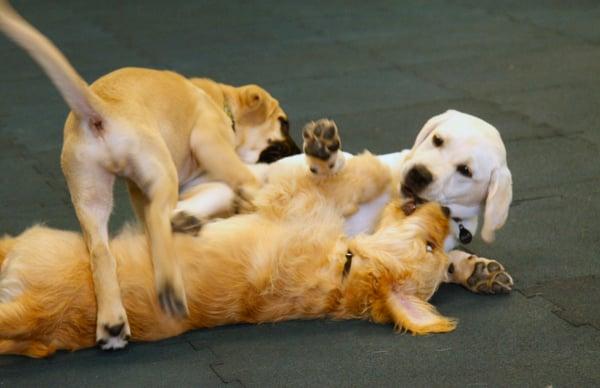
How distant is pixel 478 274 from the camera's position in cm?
309

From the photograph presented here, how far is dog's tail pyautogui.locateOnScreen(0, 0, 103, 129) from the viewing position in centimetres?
266

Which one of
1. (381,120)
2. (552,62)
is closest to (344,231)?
(381,120)

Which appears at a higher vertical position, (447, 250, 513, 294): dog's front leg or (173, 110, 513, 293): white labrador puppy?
(173, 110, 513, 293): white labrador puppy

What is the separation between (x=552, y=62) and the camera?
5.98m

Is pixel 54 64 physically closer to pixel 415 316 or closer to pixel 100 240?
pixel 100 240

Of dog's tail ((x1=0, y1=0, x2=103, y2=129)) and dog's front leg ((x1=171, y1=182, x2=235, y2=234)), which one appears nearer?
dog's tail ((x1=0, y1=0, x2=103, y2=129))

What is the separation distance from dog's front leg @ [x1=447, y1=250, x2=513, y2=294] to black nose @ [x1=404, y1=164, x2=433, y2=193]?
0.81 ft

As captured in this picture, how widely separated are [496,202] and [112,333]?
122cm

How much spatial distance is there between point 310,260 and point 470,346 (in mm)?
520

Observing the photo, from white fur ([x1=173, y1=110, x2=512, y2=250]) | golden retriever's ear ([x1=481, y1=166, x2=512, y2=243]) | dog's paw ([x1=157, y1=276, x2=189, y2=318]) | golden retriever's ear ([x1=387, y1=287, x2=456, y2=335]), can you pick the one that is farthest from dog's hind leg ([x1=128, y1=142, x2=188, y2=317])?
golden retriever's ear ([x1=481, y1=166, x2=512, y2=243])

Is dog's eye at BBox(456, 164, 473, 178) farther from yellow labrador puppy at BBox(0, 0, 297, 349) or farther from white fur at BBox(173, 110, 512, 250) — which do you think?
yellow labrador puppy at BBox(0, 0, 297, 349)

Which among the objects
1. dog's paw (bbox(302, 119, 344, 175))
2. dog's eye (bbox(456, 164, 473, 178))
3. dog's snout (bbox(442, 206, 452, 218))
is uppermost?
dog's paw (bbox(302, 119, 344, 175))

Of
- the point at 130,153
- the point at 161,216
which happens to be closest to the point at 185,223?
the point at 161,216

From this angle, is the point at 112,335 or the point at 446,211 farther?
the point at 446,211
